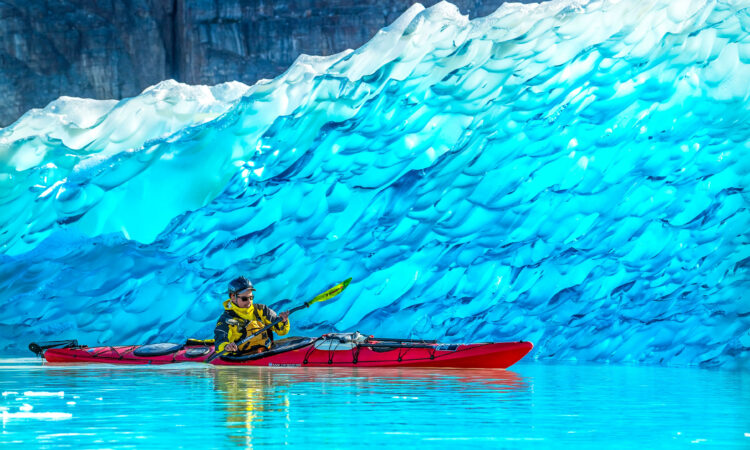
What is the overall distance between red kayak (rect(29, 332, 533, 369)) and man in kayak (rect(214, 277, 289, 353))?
0.16 m

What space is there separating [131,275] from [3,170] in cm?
328

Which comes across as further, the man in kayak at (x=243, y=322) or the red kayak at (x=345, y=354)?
the man in kayak at (x=243, y=322)

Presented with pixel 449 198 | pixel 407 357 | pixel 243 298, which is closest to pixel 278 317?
pixel 243 298

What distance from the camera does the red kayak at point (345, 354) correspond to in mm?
9797

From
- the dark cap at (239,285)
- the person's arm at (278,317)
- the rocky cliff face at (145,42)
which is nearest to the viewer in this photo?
the dark cap at (239,285)

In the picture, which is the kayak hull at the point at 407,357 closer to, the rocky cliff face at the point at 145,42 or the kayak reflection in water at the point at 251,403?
the kayak reflection in water at the point at 251,403

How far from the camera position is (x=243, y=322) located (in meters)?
10.3

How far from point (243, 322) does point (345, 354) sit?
3.53 feet

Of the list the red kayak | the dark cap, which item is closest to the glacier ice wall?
the red kayak

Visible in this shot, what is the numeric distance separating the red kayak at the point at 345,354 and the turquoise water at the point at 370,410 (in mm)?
597

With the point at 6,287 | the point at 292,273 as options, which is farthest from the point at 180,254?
the point at 6,287

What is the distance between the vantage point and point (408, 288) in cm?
1350

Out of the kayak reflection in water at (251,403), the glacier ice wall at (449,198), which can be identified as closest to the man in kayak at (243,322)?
the kayak reflection in water at (251,403)

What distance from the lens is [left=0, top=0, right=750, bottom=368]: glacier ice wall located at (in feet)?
41.4
